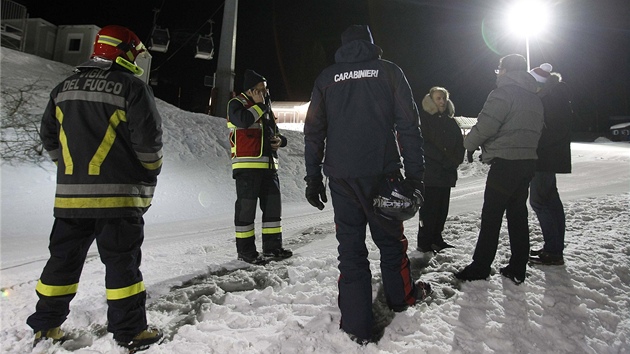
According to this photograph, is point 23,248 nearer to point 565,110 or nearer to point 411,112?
point 411,112

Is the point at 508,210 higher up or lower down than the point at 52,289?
higher up

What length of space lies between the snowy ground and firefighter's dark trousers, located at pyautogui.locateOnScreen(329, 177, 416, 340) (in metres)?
0.15

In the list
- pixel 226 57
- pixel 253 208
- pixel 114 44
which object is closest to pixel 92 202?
pixel 114 44

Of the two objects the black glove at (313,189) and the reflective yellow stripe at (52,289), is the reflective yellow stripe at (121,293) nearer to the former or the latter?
the reflective yellow stripe at (52,289)

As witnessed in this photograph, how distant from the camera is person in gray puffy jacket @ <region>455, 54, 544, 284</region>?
2.88 m

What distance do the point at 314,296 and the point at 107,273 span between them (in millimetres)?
1398

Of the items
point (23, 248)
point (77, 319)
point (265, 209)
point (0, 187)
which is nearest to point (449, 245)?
point (265, 209)

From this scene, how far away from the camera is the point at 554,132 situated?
3393 millimetres

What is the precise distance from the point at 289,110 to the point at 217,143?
15689 millimetres

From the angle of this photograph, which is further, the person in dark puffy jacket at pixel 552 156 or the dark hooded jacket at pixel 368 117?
the person in dark puffy jacket at pixel 552 156

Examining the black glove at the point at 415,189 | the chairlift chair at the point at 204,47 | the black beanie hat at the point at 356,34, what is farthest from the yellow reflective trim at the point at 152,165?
the chairlift chair at the point at 204,47

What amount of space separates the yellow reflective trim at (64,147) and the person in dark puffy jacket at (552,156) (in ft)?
12.0

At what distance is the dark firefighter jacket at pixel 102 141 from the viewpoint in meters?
2.13

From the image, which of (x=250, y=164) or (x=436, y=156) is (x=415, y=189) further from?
(x=250, y=164)
